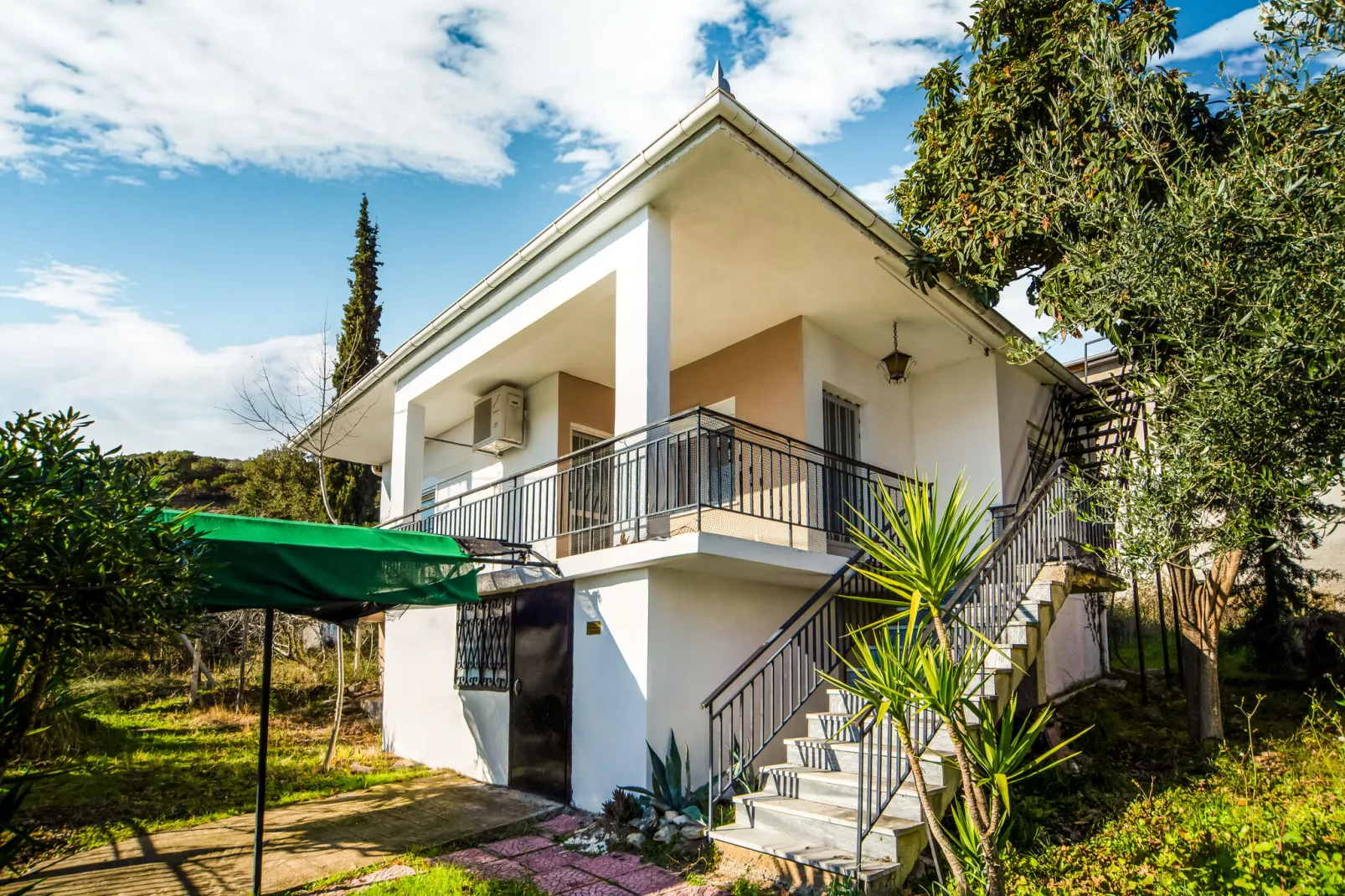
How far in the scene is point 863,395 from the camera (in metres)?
11.2

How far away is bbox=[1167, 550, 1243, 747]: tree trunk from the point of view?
25.0 ft

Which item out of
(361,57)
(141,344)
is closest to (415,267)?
(141,344)

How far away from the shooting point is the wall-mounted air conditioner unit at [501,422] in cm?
1231

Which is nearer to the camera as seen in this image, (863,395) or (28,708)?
(28,708)

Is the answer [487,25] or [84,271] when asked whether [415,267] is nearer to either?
[84,271]

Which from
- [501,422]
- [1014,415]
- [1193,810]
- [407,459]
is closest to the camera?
[1193,810]

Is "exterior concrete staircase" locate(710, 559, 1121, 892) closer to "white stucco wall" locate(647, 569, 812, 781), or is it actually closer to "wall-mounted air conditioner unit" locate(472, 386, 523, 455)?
"white stucco wall" locate(647, 569, 812, 781)

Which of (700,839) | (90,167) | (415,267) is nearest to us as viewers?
(700,839)

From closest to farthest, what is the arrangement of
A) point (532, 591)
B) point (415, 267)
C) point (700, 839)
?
point (700, 839)
point (532, 591)
point (415, 267)

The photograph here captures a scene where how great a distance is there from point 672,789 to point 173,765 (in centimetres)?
734

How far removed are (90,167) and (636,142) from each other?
5344 millimetres

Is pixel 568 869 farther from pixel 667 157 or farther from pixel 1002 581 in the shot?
pixel 667 157

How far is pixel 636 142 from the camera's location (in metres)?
7.30

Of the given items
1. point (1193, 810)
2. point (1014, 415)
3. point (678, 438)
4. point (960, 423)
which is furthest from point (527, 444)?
point (1193, 810)
